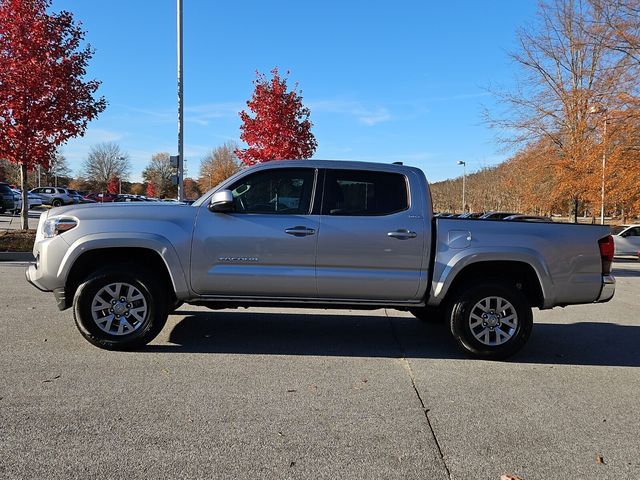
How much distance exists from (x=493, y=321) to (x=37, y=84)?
13.9m

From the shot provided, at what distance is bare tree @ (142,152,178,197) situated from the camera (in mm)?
99188

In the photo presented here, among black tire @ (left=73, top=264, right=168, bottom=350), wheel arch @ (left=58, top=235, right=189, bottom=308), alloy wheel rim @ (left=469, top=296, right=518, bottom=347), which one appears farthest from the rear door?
black tire @ (left=73, top=264, right=168, bottom=350)

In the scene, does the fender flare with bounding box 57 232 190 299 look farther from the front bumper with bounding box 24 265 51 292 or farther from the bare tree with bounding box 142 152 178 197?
the bare tree with bounding box 142 152 178 197

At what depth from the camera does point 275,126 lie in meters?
24.8

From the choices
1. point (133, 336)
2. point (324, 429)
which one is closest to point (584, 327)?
point (324, 429)

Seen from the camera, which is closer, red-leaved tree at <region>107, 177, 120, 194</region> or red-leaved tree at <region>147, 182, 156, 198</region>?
red-leaved tree at <region>107, 177, 120, 194</region>

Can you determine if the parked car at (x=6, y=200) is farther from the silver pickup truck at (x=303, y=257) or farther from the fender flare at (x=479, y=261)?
the fender flare at (x=479, y=261)

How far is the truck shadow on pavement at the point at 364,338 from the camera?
539cm

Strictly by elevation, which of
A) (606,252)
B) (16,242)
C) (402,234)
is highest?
(402,234)

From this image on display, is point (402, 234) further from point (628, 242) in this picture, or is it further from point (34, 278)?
point (628, 242)

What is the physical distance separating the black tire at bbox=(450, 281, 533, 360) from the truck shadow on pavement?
0.23 m

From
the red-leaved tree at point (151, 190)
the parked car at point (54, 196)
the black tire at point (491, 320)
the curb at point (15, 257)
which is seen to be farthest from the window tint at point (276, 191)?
the red-leaved tree at point (151, 190)

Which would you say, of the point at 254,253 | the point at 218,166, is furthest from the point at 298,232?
the point at 218,166

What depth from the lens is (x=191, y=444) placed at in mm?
3258
